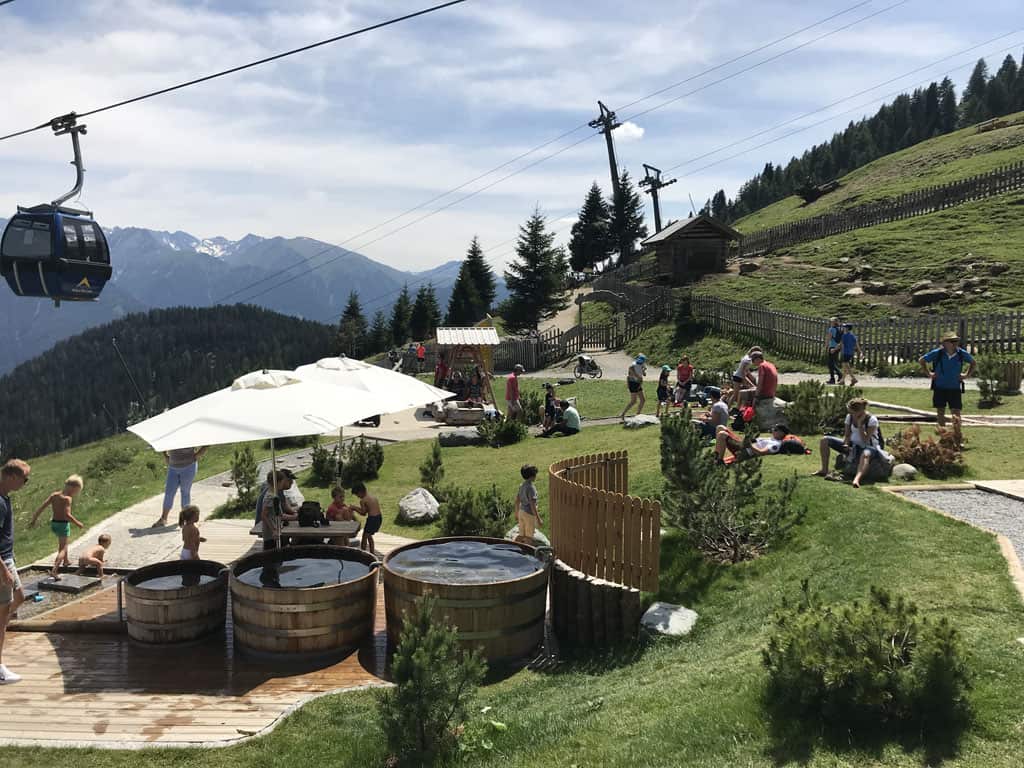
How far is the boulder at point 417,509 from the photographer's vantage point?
13.0 m

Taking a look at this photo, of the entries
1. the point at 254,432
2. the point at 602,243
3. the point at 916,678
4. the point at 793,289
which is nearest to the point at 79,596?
the point at 254,432

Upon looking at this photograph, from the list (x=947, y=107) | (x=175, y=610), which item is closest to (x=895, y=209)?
Answer: (x=175, y=610)

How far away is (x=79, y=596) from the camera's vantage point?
9328 mm

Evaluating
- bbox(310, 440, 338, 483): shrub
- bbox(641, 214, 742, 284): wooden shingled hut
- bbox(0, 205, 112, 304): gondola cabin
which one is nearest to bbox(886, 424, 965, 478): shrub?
bbox(310, 440, 338, 483): shrub

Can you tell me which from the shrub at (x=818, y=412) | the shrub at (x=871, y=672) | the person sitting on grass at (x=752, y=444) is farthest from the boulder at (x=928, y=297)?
the shrub at (x=871, y=672)

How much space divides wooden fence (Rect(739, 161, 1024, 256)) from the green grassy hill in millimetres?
1666

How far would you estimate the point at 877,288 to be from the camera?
33000 millimetres

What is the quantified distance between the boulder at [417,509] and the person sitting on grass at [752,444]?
5043 mm

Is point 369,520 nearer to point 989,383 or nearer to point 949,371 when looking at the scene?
point 949,371

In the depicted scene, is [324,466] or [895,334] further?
[895,334]

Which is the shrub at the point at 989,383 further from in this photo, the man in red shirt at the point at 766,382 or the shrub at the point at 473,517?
the shrub at the point at 473,517

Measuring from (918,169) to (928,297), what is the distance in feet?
126

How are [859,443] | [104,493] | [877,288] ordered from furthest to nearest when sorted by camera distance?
[877,288], [104,493], [859,443]

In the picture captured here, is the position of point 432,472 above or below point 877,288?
below
